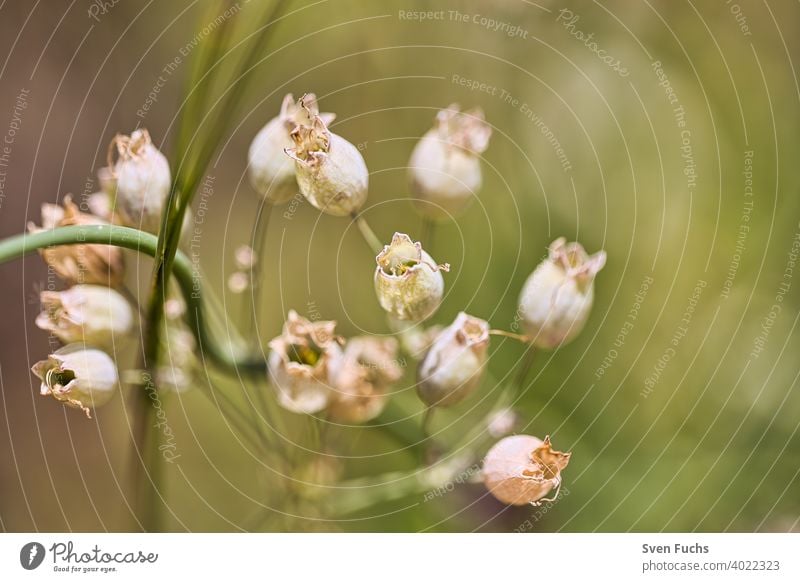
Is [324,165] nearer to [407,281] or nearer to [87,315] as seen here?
[407,281]

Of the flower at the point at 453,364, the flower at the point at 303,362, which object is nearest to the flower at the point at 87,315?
the flower at the point at 303,362

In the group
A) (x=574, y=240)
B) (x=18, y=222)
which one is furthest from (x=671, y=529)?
(x=18, y=222)

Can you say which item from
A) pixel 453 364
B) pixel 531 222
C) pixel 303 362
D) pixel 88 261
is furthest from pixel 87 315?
pixel 531 222

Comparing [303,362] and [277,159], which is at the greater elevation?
[277,159]

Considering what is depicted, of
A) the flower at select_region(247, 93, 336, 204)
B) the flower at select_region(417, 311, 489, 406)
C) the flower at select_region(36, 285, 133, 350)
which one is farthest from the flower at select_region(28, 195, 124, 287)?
the flower at select_region(417, 311, 489, 406)

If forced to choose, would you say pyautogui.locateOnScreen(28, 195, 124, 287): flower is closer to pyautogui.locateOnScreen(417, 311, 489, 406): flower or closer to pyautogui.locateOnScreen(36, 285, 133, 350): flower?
pyautogui.locateOnScreen(36, 285, 133, 350): flower
